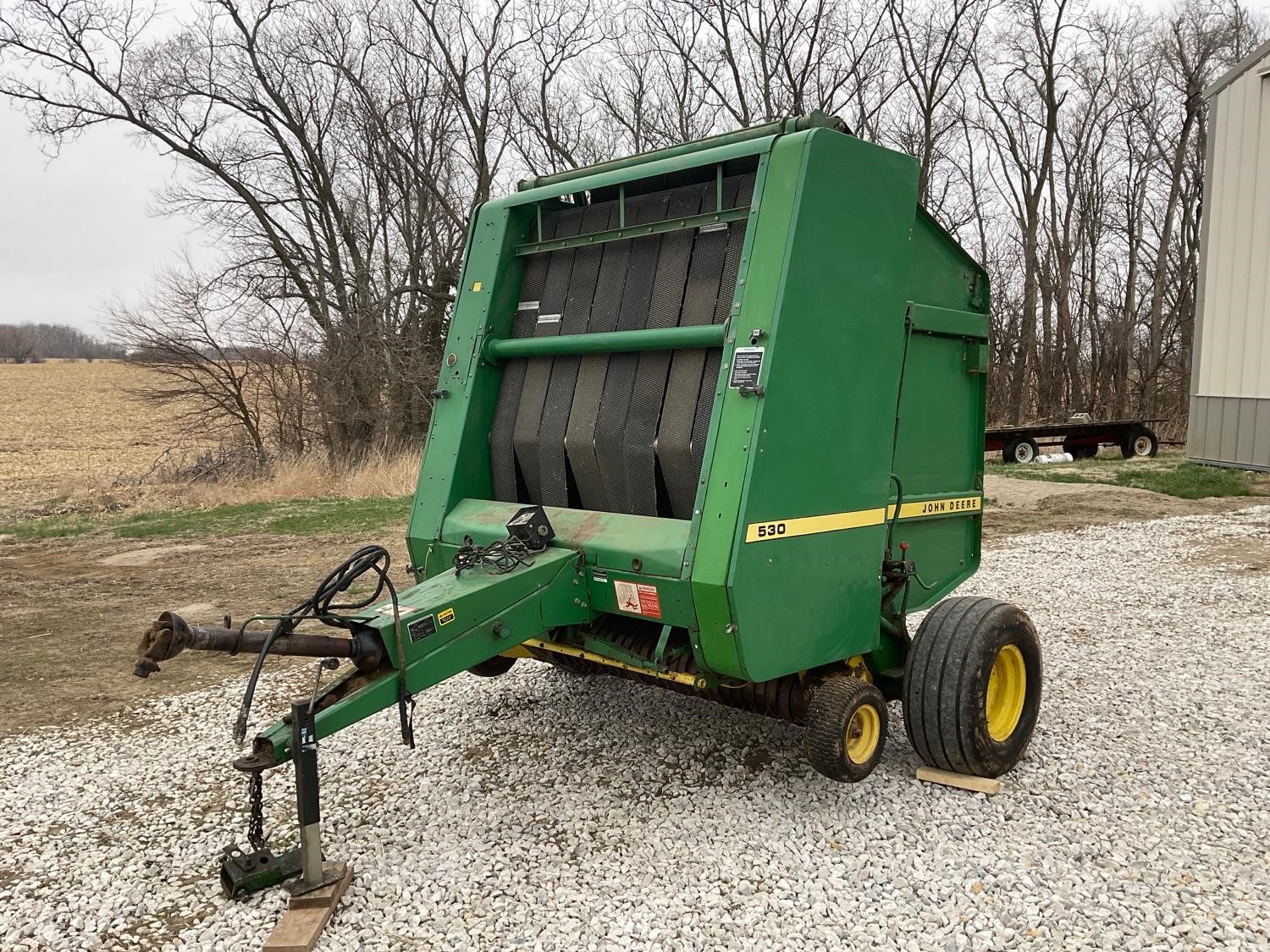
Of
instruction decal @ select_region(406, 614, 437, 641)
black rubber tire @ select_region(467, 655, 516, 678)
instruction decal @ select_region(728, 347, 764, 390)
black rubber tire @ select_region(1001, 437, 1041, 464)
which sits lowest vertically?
black rubber tire @ select_region(467, 655, 516, 678)

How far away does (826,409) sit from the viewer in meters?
3.76

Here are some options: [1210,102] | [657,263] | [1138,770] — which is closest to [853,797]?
[1138,770]

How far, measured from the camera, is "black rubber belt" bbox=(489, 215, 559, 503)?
4.62 m

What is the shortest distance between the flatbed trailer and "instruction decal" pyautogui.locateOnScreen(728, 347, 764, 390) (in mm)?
15190

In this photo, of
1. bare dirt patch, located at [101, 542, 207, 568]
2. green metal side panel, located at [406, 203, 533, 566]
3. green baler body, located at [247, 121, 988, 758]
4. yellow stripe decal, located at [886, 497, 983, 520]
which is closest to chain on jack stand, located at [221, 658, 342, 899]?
green baler body, located at [247, 121, 988, 758]

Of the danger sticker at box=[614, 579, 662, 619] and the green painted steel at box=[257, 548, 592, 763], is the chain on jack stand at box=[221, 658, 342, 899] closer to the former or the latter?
the green painted steel at box=[257, 548, 592, 763]

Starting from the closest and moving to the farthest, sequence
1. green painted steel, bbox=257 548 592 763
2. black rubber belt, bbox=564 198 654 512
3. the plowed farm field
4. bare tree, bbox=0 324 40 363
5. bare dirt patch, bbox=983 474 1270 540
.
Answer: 1. green painted steel, bbox=257 548 592 763
2. black rubber belt, bbox=564 198 654 512
3. bare dirt patch, bbox=983 474 1270 540
4. the plowed farm field
5. bare tree, bbox=0 324 40 363

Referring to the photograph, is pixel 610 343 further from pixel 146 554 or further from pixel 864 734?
pixel 146 554

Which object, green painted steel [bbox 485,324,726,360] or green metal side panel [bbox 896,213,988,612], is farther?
green metal side panel [bbox 896,213,988,612]

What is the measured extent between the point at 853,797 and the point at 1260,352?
12113 mm

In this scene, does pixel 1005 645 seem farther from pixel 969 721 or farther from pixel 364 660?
pixel 364 660

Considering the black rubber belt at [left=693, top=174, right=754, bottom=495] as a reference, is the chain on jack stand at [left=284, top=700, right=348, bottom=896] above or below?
below

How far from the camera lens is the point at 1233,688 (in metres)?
5.35

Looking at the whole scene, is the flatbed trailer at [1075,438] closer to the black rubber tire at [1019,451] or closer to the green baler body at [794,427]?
the black rubber tire at [1019,451]
